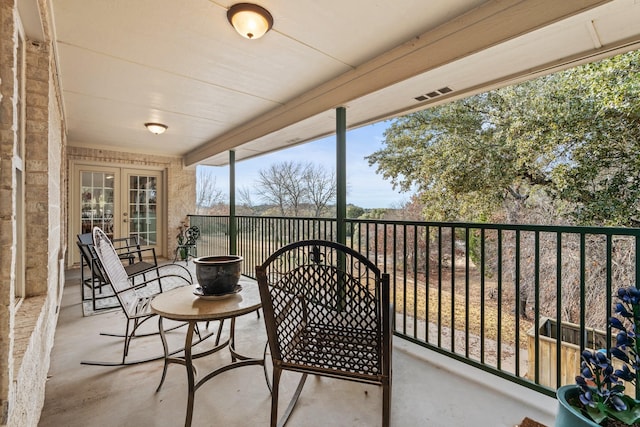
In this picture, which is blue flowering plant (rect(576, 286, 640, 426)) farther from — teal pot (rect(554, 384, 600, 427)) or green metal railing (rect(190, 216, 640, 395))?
green metal railing (rect(190, 216, 640, 395))

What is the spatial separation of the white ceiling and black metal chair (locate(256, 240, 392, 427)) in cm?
159

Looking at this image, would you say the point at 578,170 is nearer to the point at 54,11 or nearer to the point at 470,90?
the point at 470,90

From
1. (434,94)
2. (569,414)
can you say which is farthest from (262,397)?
(434,94)

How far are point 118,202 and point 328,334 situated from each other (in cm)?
618

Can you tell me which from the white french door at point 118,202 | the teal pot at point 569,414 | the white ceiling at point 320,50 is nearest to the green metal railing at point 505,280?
the teal pot at point 569,414

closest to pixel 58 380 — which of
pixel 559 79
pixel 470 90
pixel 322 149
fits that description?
pixel 470 90

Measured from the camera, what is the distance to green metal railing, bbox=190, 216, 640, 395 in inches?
66.7

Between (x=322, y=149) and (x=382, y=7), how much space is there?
9581 mm

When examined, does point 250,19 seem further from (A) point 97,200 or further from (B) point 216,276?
(A) point 97,200

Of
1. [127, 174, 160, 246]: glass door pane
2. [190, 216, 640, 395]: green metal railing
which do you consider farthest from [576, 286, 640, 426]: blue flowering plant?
[127, 174, 160, 246]: glass door pane

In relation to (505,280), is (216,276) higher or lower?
higher

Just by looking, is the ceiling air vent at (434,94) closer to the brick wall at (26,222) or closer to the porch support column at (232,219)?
the brick wall at (26,222)

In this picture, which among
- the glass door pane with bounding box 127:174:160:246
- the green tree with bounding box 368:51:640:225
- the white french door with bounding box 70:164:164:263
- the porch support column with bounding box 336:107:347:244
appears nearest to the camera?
the porch support column with bounding box 336:107:347:244

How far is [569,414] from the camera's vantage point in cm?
106
